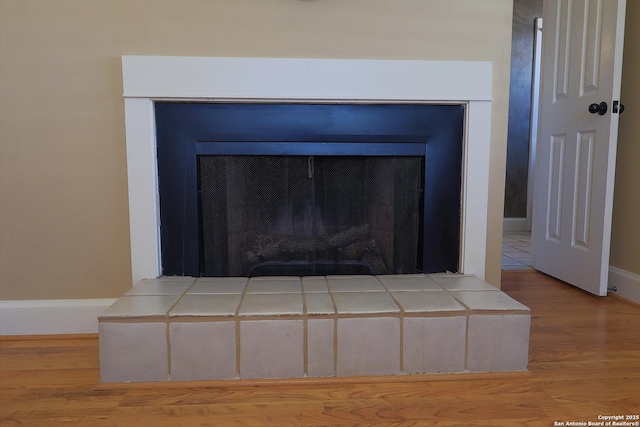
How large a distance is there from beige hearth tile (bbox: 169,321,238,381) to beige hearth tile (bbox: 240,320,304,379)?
3 centimetres

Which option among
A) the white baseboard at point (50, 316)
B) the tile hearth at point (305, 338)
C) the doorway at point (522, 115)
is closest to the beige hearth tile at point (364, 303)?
A: the tile hearth at point (305, 338)

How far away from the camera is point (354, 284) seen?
1244 mm

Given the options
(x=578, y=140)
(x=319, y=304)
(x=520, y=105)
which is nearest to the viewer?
(x=319, y=304)

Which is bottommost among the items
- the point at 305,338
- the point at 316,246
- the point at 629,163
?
the point at 305,338

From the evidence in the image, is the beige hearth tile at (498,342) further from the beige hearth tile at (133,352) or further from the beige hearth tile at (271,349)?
the beige hearth tile at (133,352)

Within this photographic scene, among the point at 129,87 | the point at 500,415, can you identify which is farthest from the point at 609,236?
the point at 129,87

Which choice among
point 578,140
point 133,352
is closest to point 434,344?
point 133,352

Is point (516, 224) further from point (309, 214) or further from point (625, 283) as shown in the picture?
point (309, 214)

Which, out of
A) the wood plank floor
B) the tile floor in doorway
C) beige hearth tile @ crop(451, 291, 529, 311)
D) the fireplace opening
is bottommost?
the tile floor in doorway

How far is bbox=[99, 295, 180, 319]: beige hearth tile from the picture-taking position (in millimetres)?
1012

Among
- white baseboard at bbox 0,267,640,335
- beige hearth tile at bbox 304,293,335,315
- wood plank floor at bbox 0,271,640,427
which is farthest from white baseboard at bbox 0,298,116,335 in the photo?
beige hearth tile at bbox 304,293,335,315

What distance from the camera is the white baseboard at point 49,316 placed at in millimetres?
1328

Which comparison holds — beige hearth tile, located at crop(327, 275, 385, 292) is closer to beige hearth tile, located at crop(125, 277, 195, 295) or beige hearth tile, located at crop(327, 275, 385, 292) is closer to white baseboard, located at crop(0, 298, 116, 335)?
beige hearth tile, located at crop(125, 277, 195, 295)

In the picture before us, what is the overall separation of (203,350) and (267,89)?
74cm
